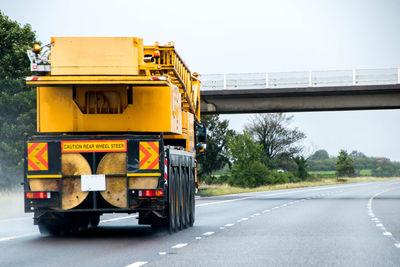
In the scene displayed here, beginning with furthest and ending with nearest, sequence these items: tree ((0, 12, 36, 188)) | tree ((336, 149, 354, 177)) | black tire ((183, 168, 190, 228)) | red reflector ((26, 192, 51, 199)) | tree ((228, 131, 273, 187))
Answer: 1. tree ((336, 149, 354, 177))
2. tree ((228, 131, 273, 187))
3. tree ((0, 12, 36, 188))
4. black tire ((183, 168, 190, 228))
5. red reflector ((26, 192, 51, 199))

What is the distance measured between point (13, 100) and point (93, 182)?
27510 mm

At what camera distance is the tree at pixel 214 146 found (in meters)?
77.0

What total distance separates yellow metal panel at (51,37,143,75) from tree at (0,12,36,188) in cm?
2537

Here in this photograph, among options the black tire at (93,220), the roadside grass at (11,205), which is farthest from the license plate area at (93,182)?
the roadside grass at (11,205)

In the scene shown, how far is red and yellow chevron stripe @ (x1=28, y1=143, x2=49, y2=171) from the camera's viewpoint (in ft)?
50.4

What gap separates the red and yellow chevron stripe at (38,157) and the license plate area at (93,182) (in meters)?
0.74

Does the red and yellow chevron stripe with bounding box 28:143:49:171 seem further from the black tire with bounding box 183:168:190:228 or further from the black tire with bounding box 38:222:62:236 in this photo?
the black tire with bounding box 183:168:190:228

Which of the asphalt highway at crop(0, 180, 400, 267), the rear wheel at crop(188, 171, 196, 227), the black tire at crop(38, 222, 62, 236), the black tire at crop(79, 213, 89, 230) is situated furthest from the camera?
the rear wheel at crop(188, 171, 196, 227)

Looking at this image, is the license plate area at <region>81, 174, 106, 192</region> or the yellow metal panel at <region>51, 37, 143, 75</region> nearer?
the license plate area at <region>81, 174, 106, 192</region>

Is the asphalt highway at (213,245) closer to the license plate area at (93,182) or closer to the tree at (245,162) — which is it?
the license plate area at (93,182)

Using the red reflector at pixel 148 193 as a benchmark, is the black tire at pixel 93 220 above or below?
below

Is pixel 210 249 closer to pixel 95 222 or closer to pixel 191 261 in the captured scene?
pixel 191 261

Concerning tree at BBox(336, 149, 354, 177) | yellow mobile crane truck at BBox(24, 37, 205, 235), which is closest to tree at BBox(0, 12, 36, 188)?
yellow mobile crane truck at BBox(24, 37, 205, 235)

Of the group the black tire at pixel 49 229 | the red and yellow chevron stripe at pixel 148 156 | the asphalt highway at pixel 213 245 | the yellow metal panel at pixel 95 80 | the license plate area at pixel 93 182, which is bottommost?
the asphalt highway at pixel 213 245
